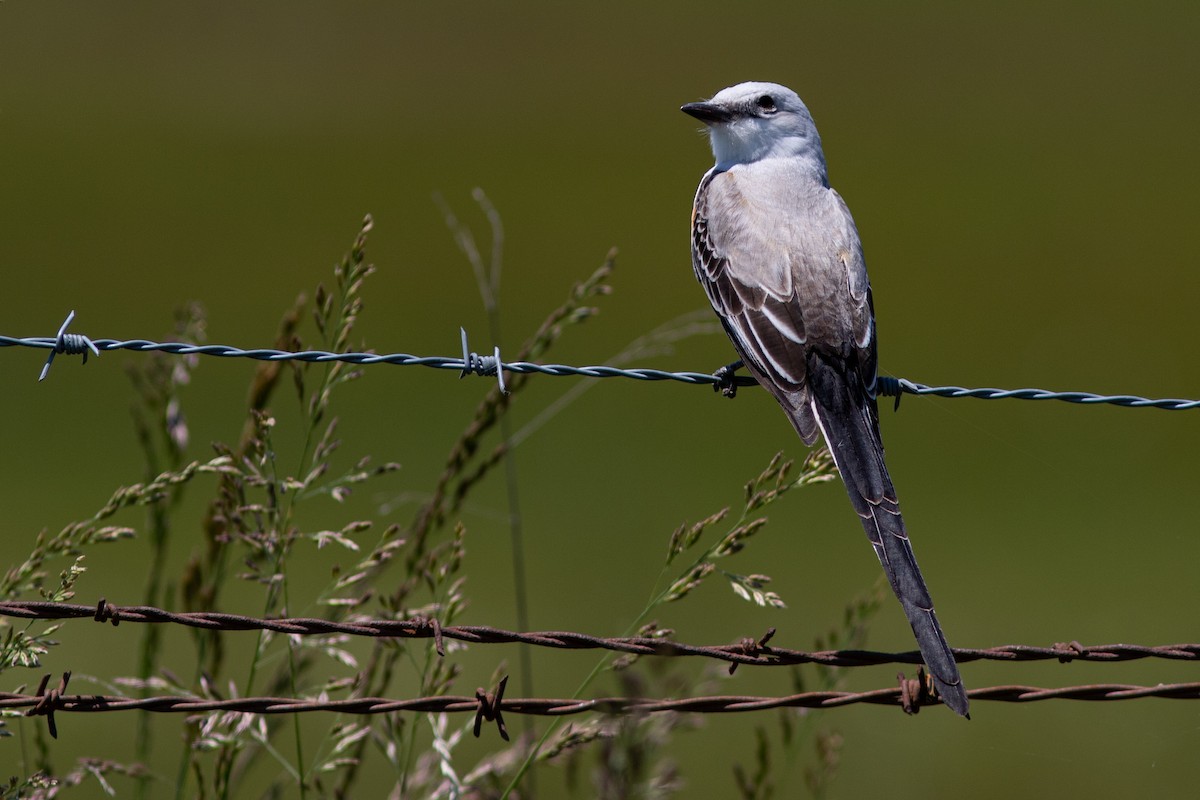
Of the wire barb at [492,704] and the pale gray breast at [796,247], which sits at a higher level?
the pale gray breast at [796,247]

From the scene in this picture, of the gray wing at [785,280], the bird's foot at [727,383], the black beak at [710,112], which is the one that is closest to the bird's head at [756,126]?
the black beak at [710,112]

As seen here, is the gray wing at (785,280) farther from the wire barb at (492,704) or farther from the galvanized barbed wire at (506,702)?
the wire barb at (492,704)

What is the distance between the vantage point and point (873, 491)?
3920 millimetres

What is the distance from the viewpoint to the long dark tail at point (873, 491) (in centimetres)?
314

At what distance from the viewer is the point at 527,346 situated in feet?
14.0

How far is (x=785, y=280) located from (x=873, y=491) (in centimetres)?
106

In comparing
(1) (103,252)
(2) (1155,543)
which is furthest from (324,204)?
(2) (1155,543)

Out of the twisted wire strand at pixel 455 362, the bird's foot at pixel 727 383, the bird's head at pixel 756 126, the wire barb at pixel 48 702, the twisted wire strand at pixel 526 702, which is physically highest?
the bird's head at pixel 756 126

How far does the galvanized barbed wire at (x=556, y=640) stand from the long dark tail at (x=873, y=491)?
67 mm

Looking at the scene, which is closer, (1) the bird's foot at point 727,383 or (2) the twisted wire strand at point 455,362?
(2) the twisted wire strand at point 455,362

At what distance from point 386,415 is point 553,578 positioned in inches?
142

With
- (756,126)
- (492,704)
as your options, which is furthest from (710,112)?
(492,704)

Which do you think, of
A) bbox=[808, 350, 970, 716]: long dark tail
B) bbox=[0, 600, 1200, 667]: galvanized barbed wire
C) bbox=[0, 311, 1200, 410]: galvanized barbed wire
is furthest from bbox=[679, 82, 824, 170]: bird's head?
bbox=[0, 600, 1200, 667]: galvanized barbed wire

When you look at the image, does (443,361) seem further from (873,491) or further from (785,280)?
(785,280)
